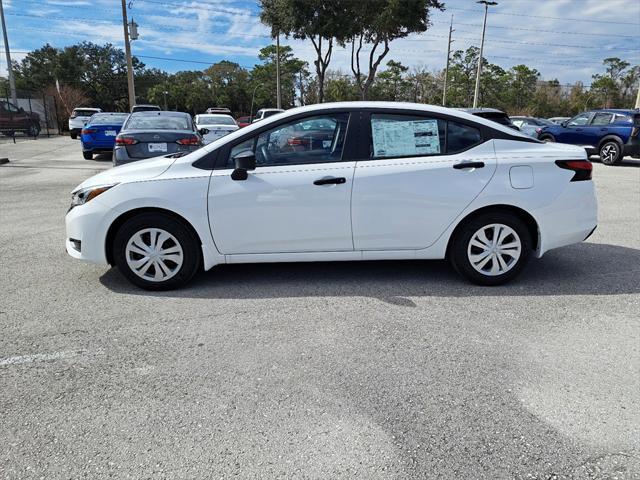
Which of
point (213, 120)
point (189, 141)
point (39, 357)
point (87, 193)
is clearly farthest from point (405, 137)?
point (213, 120)

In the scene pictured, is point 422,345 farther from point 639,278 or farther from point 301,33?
point 301,33

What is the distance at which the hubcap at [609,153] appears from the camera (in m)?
15.2

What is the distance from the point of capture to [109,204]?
13.3ft

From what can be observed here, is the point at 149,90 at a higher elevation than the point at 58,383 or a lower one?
higher

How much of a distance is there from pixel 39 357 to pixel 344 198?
2506 mm

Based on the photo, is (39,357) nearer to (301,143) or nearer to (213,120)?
(301,143)

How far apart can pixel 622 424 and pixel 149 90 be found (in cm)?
7151

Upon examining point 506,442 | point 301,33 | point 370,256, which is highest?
point 301,33

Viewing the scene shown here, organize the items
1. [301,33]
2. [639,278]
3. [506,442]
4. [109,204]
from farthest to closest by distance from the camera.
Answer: [301,33], [639,278], [109,204], [506,442]

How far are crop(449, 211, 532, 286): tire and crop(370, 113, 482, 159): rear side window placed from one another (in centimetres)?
69

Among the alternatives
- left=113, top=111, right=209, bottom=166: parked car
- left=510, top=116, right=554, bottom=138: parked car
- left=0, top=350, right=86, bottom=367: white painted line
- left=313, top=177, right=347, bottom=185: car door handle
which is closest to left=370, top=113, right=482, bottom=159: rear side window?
left=313, top=177, right=347, bottom=185: car door handle

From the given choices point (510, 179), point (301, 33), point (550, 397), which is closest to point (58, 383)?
point (550, 397)

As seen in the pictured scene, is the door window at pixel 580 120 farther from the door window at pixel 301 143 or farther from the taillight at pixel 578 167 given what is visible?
the door window at pixel 301 143

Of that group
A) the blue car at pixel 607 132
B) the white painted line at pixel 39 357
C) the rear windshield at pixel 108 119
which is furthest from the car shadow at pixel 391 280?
the blue car at pixel 607 132
